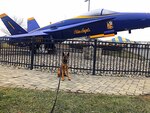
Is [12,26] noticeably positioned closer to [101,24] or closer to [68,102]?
[101,24]

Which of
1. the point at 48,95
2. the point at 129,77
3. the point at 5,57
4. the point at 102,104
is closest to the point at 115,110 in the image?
the point at 102,104

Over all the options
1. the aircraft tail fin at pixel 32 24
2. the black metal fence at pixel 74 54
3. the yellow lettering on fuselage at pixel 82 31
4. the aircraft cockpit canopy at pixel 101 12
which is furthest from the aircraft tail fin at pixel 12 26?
the black metal fence at pixel 74 54

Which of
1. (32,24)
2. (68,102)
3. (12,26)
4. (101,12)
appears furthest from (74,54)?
(32,24)

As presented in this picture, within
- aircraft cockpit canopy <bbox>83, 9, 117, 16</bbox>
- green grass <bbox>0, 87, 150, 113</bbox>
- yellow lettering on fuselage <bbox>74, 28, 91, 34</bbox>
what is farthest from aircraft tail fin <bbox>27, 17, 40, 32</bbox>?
green grass <bbox>0, 87, 150, 113</bbox>

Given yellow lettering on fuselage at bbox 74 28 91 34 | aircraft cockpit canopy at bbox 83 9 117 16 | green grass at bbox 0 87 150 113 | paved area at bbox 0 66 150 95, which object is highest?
aircraft cockpit canopy at bbox 83 9 117 16

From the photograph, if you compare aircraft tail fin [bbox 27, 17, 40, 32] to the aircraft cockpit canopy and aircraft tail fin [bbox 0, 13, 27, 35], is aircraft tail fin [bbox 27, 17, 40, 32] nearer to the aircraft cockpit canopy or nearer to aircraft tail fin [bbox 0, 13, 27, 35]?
aircraft tail fin [bbox 0, 13, 27, 35]

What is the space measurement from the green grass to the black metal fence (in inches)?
172

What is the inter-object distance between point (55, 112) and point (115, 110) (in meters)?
1.27

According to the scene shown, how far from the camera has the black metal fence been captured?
1139 cm

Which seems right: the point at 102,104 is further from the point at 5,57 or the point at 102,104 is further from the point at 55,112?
the point at 5,57

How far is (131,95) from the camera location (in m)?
7.41

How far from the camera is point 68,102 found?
611cm

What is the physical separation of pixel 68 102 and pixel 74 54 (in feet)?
19.6

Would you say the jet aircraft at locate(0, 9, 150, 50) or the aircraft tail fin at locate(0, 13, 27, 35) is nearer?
the jet aircraft at locate(0, 9, 150, 50)
